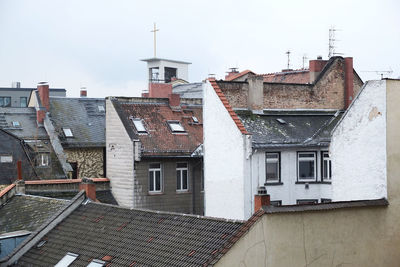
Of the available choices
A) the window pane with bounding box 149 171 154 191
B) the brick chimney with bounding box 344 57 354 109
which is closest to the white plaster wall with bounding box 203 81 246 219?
the window pane with bounding box 149 171 154 191

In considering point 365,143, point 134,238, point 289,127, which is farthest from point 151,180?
point 365,143

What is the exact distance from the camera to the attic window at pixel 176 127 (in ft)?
140

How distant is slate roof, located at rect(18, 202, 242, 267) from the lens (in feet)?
60.4

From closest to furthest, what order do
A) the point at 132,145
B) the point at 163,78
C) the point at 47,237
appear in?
1. the point at 47,237
2. the point at 132,145
3. the point at 163,78

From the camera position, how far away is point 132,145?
39688mm

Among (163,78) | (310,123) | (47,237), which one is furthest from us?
(163,78)

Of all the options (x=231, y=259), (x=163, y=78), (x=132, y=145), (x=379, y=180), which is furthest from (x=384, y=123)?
(x=163, y=78)

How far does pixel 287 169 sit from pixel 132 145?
10085 millimetres

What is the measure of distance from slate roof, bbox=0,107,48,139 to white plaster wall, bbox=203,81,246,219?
20.2 metres

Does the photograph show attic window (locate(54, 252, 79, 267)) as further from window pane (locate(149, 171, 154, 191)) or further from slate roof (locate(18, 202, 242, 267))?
window pane (locate(149, 171, 154, 191))

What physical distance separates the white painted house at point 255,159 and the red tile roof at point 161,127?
617 centimetres

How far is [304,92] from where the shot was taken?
37.6 m

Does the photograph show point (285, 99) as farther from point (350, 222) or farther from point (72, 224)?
point (350, 222)

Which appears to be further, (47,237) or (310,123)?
(310,123)
